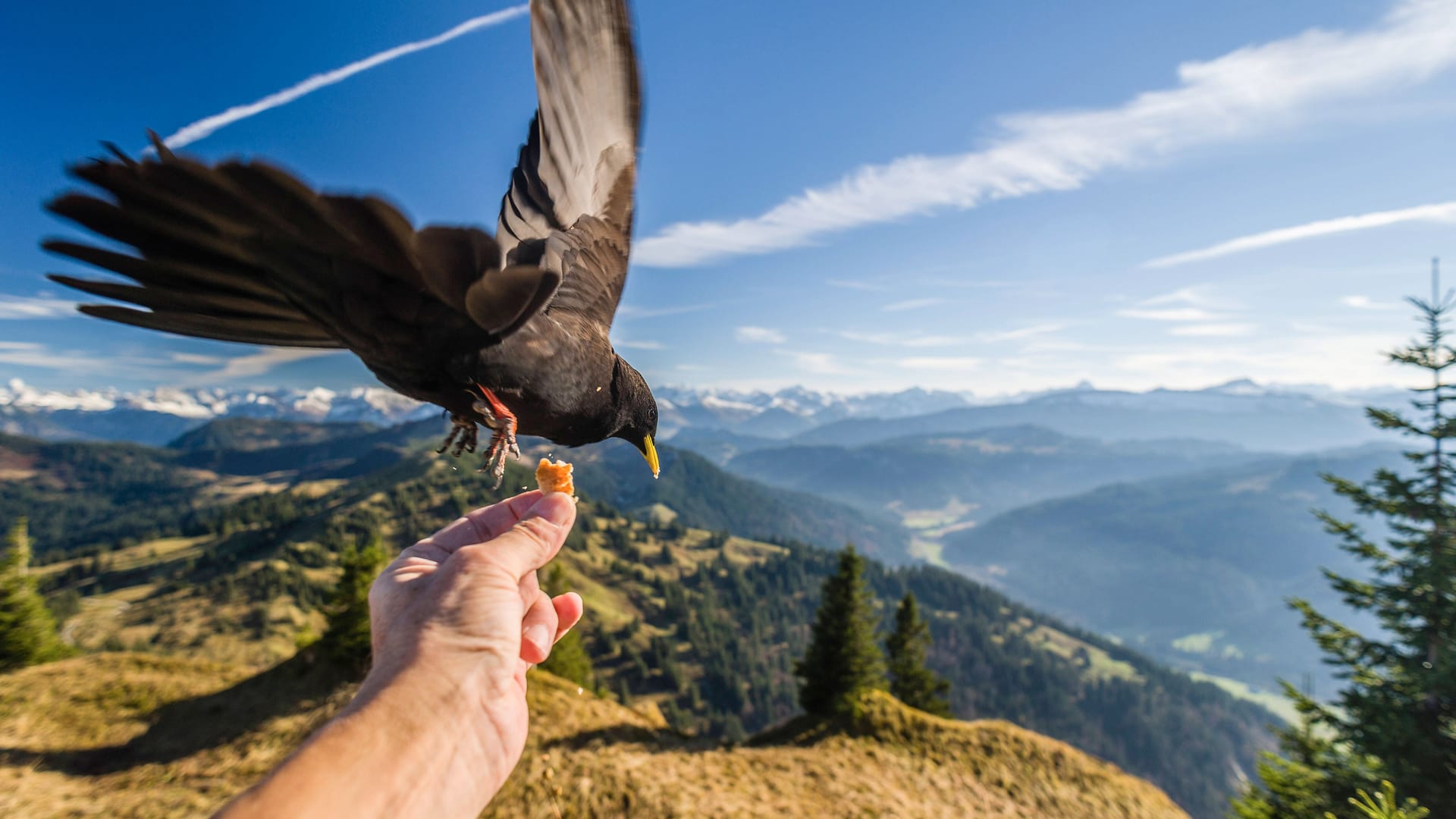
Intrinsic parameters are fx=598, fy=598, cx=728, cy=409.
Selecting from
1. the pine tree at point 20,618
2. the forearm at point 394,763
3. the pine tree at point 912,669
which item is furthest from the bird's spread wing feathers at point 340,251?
the pine tree at point 912,669

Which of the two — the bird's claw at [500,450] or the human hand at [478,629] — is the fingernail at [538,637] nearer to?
the human hand at [478,629]

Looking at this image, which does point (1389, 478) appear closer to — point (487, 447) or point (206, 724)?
point (487, 447)

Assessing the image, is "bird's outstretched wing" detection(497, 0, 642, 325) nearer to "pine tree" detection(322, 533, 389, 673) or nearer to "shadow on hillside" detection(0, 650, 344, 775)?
"pine tree" detection(322, 533, 389, 673)

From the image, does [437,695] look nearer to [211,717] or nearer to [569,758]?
[569,758]

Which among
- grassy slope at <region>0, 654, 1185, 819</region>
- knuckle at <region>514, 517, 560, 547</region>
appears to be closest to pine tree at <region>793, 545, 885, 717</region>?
grassy slope at <region>0, 654, 1185, 819</region>

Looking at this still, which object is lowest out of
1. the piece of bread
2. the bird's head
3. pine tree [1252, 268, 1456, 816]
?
pine tree [1252, 268, 1456, 816]
